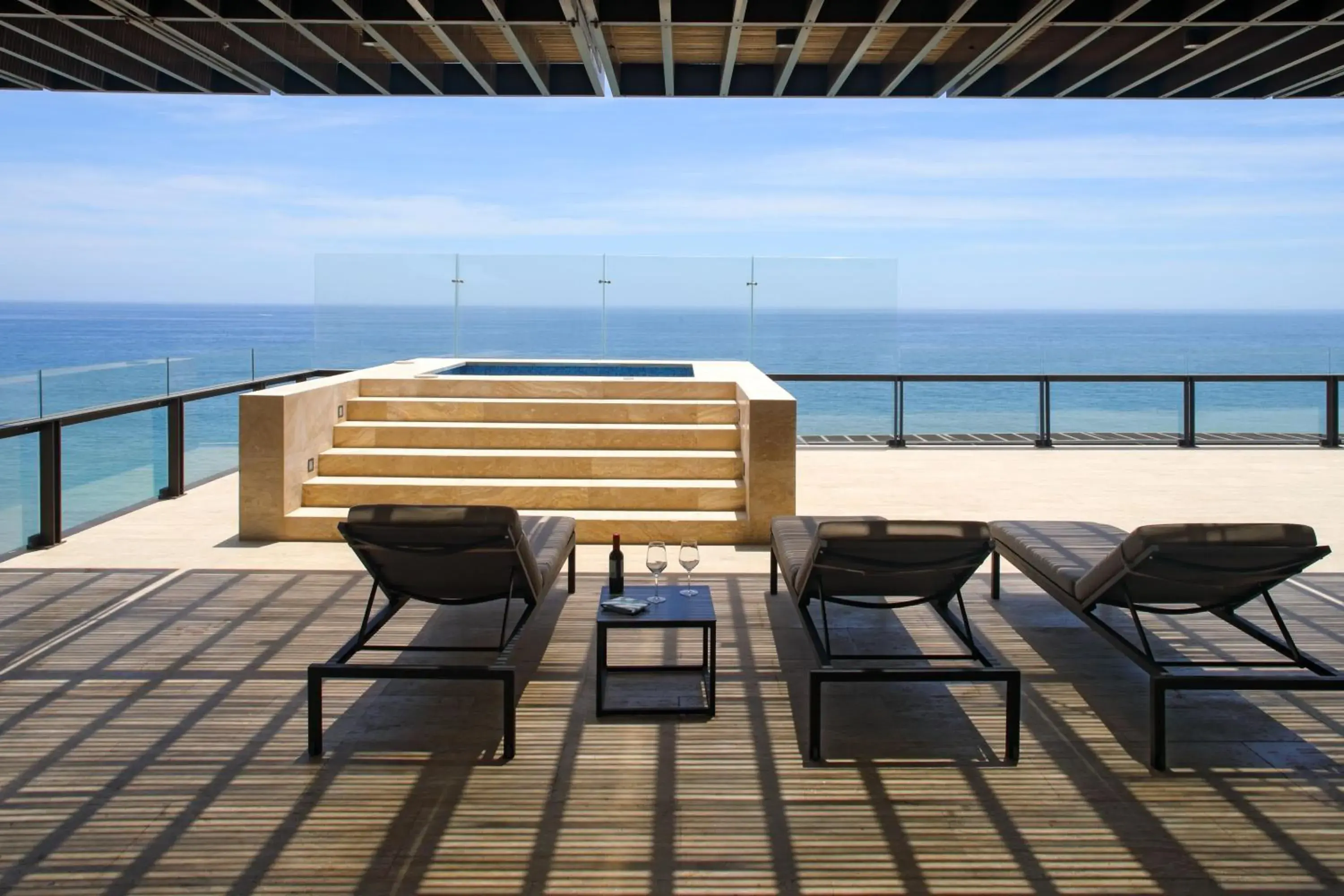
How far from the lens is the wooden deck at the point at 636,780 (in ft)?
9.82

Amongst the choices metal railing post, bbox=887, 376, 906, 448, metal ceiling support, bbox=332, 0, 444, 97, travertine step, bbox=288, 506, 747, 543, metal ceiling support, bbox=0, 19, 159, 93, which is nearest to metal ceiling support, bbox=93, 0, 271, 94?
metal ceiling support, bbox=0, 19, 159, 93

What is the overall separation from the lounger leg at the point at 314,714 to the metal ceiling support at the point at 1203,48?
5.12m

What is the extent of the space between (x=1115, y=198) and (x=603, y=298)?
5733 centimetres

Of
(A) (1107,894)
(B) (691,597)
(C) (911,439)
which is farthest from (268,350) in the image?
(A) (1107,894)

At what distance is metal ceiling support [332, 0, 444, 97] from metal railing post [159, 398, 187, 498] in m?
3.42

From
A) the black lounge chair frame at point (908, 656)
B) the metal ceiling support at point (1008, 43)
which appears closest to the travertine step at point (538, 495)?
the black lounge chair frame at point (908, 656)

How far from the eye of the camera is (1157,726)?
12.2ft

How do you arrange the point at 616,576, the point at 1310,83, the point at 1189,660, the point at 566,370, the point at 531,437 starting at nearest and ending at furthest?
the point at 616,576 → the point at 1189,660 → the point at 1310,83 → the point at 531,437 → the point at 566,370

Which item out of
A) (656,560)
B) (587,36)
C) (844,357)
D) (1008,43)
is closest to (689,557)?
(656,560)

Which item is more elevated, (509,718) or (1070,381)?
(1070,381)

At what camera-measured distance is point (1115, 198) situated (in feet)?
209

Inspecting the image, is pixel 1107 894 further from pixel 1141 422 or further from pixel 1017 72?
pixel 1141 422

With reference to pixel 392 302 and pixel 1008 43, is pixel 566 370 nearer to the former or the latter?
pixel 392 302

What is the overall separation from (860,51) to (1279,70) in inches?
93.3
